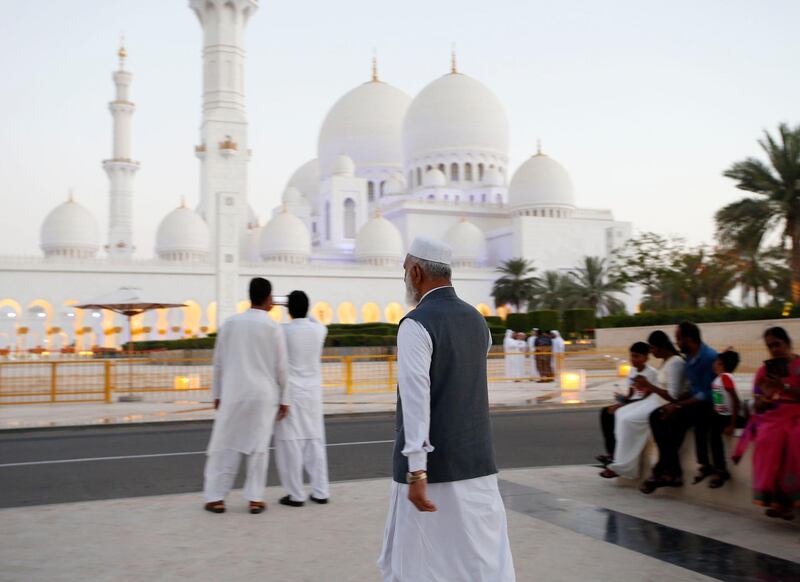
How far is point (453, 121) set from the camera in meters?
51.9

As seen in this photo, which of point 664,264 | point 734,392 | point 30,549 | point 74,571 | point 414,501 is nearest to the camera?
point 414,501

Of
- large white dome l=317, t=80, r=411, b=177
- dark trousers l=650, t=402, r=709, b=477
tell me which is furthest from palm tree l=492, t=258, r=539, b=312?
dark trousers l=650, t=402, r=709, b=477

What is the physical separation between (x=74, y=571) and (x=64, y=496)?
204cm

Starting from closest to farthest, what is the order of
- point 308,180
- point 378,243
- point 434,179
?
1. point 378,243
2. point 434,179
3. point 308,180

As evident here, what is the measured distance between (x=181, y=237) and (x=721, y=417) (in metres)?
40.7

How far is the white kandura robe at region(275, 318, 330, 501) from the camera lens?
5.36 metres

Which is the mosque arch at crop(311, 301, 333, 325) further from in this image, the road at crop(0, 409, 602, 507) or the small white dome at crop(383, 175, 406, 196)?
the road at crop(0, 409, 602, 507)

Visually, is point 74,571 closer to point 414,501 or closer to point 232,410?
point 232,410

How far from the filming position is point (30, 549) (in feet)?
13.6

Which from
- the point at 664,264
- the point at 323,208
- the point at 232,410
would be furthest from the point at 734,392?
the point at 323,208

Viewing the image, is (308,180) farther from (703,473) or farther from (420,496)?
(420,496)

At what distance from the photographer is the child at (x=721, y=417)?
198 inches

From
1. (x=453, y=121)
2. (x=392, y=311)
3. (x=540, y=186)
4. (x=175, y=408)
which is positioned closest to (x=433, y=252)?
(x=175, y=408)

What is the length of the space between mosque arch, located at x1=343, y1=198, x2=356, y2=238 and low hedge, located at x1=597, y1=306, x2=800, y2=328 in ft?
89.6
